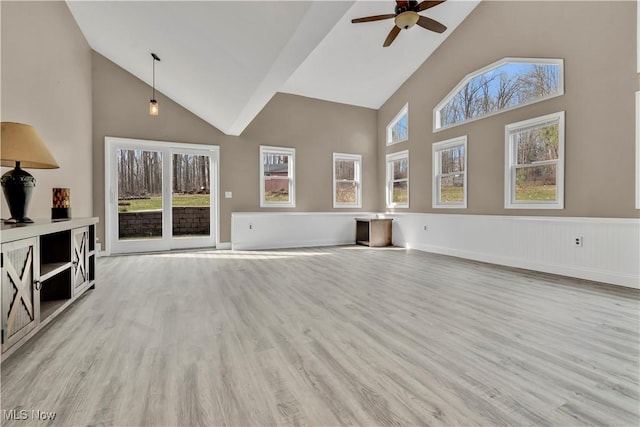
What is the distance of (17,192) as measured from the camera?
2.26 meters

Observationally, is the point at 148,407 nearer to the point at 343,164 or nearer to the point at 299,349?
the point at 299,349

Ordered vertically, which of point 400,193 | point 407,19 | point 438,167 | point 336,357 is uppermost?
point 407,19

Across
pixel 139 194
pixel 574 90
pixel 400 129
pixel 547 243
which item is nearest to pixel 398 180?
pixel 400 129

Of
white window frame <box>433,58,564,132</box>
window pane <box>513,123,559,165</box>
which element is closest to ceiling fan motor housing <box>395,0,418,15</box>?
white window frame <box>433,58,564,132</box>

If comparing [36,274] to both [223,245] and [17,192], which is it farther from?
[223,245]

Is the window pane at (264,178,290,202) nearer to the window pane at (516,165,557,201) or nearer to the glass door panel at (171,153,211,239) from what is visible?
the glass door panel at (171,153,211,239)

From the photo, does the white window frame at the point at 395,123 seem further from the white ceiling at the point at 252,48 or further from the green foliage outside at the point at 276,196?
the green foliage outside at the point at 276,196

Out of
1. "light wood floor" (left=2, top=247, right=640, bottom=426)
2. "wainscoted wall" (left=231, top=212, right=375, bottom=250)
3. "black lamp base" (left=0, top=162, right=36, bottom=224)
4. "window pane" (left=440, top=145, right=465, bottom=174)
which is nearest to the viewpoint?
"light wood floor" (left=2, top=247, right=640, bottom=426)

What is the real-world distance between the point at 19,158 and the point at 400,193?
20.5ft

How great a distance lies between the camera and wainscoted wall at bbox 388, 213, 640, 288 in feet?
10.9

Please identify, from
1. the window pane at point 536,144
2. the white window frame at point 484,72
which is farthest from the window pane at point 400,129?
the window pane at point 536,144

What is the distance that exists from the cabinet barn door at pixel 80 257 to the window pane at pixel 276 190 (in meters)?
3.73

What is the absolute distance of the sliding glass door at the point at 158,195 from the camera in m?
→ 5.46

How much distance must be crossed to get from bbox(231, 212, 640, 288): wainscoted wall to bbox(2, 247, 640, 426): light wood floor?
428 mm
